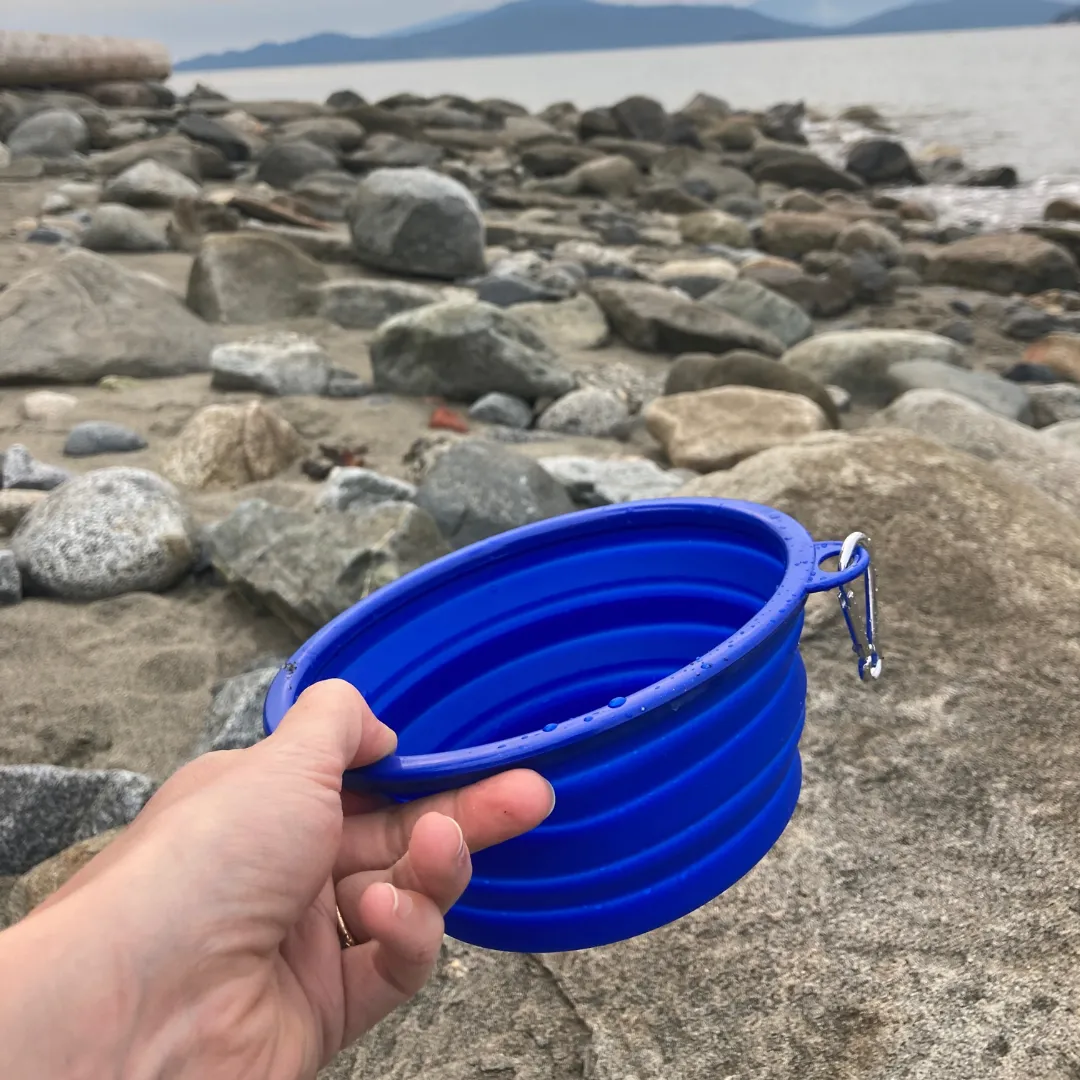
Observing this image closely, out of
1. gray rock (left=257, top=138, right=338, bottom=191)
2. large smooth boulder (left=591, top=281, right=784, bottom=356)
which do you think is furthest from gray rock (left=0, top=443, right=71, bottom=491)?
gray rock (left=257, top=138, right=338, bottom=191)

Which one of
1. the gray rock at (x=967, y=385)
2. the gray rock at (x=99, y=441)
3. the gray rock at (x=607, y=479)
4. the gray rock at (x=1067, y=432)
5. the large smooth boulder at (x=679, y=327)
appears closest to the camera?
the gray rock at (x=607, y=479)

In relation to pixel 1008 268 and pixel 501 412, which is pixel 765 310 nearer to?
pixel 501 412

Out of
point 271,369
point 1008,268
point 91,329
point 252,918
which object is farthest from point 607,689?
point 1008,268

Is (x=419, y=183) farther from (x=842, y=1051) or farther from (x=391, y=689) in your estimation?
(x=842, y=1051)

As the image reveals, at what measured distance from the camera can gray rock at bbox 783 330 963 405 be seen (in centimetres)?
523

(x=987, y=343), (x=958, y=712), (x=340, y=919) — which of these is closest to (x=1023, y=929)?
(x=958, y=712)

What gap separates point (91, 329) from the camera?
4438mm

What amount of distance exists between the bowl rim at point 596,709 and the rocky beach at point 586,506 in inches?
18.1

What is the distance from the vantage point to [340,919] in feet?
4.13

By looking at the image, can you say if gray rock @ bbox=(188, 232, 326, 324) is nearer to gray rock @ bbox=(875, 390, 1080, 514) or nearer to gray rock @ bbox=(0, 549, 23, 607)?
gray rock @ bbox=(0, 549, 23, 607)

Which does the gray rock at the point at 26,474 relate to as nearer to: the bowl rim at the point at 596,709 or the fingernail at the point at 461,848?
the bowl rim at the point at 596,709

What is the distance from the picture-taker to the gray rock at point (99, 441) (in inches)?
141

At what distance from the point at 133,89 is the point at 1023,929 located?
18.2m

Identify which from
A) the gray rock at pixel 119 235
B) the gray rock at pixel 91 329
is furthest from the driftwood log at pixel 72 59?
the gray rock at pixel 91 329
